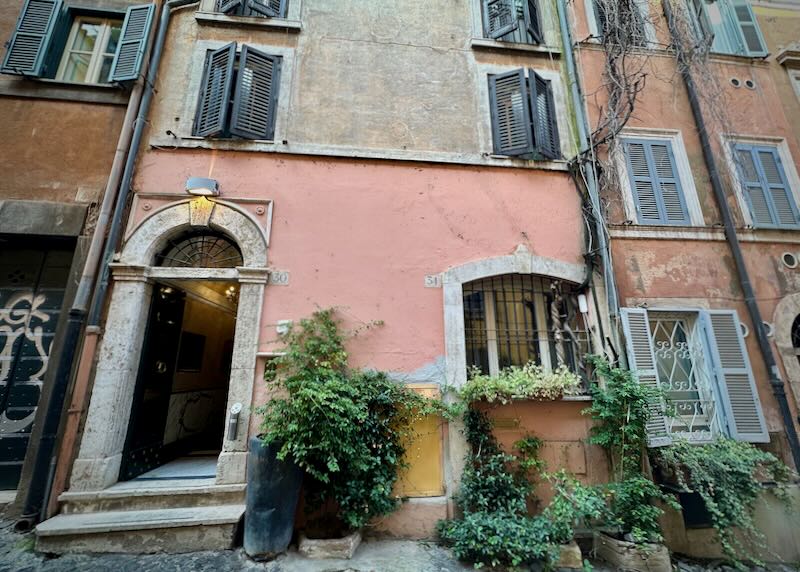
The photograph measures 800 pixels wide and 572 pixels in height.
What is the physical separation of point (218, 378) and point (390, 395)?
4488 millimetres

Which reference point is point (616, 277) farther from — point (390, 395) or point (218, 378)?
point (218, 378)

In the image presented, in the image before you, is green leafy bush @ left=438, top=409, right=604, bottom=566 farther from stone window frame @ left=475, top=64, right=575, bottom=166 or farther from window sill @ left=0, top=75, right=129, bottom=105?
window sill @ left=0, top=75, right=129, bottom=105

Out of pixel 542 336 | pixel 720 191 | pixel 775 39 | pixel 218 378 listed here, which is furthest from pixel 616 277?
pixel 218 378


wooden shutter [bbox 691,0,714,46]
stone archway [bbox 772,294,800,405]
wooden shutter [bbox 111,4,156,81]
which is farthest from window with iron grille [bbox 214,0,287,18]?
stone archway [bbox 772,294,800,405]

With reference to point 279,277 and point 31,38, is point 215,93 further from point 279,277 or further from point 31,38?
point 279,277

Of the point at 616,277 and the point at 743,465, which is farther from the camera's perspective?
the point at 616,277

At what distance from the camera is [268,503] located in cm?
337

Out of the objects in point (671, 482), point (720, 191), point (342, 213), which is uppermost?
point (720, 191)

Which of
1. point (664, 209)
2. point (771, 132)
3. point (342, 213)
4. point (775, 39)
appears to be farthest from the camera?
point (775, 39)

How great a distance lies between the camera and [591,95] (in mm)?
5730

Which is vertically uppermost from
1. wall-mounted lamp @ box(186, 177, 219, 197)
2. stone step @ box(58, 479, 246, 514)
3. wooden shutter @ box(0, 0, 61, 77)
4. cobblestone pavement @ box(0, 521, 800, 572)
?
wooden shutter @ box(0, 0, 61, 77)

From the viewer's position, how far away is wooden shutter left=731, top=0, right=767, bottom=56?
21.1 feet

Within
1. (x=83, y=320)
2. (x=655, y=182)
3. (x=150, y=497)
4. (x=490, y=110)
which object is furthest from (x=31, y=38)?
(x=655, y=182)

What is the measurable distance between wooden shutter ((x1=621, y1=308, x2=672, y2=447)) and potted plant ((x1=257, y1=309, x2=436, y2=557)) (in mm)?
2605
